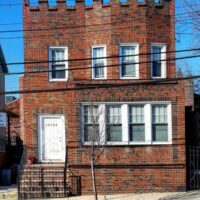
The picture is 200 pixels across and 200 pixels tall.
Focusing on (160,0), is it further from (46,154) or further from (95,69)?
(46,154)

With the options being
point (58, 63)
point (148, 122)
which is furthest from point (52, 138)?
Answer: point (148, 122)

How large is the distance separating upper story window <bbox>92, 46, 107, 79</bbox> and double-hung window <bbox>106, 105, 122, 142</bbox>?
2.37 meters

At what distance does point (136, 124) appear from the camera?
63.4ft

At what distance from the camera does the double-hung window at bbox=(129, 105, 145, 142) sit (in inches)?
755

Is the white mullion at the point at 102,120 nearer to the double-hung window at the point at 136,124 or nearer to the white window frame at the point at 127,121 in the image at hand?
the white window frame at the point at 127,121

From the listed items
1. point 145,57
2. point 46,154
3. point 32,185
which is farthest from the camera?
point 46,154

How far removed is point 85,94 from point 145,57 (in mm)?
3660

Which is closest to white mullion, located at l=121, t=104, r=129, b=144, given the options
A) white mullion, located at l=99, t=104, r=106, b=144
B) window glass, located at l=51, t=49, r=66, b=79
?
white mullion, located at l=99, t=104, r=106, b=144

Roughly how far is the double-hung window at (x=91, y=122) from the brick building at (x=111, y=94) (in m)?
0.05

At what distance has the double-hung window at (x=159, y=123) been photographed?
1923 centimetres

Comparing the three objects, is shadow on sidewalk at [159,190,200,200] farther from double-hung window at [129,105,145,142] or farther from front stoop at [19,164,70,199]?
front stoop at [19,164,70,199]

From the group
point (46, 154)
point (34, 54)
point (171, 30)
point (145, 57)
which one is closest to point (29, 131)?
point (46, 154)

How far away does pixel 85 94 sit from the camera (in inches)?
755

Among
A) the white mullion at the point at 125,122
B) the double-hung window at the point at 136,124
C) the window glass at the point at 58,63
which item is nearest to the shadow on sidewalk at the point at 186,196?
the double-hung window at the point at 136,124
